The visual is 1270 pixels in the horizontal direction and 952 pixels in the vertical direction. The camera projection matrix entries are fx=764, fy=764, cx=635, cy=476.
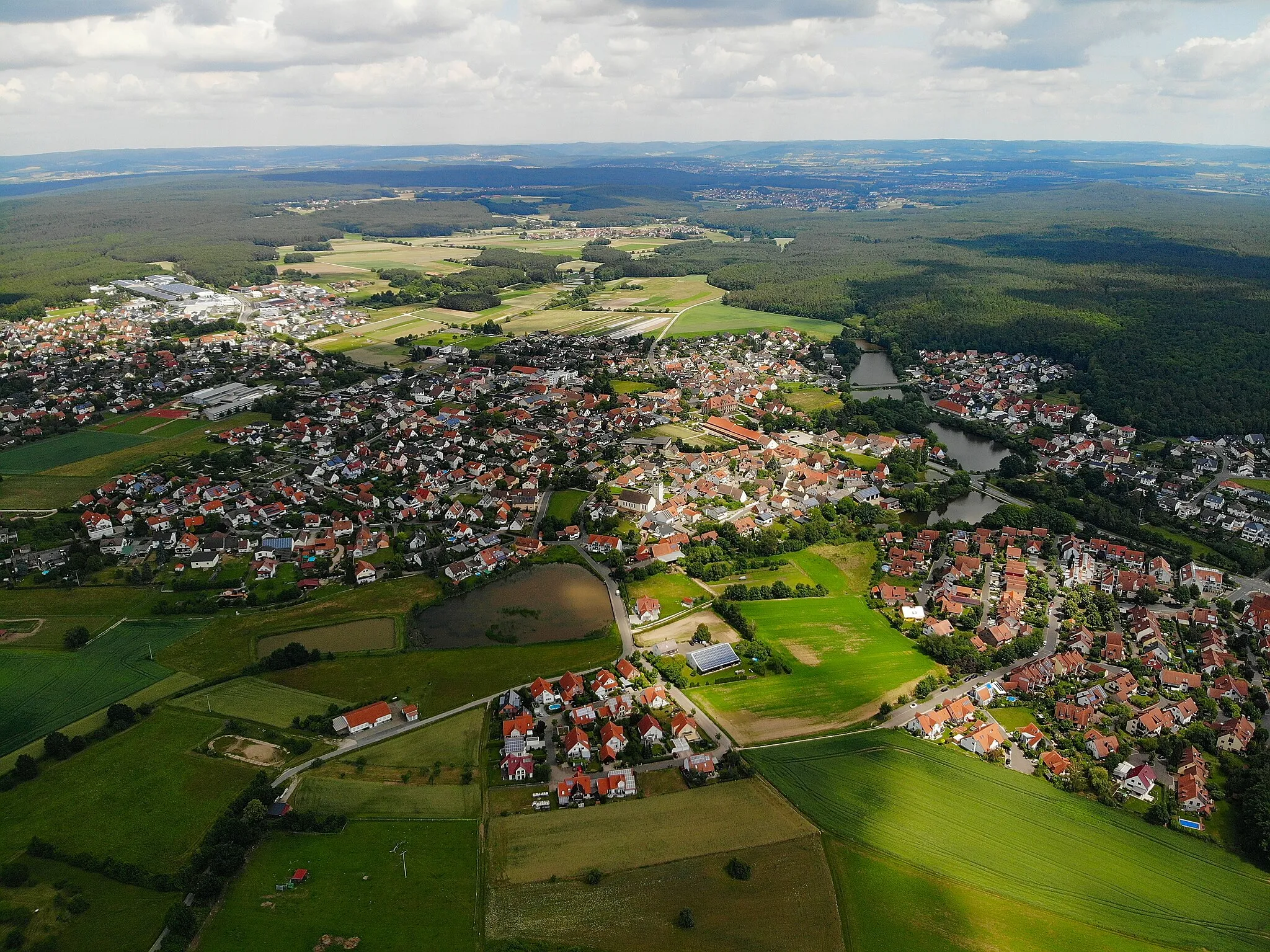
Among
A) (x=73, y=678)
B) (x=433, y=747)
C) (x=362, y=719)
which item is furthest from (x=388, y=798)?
(x=73, y=678)

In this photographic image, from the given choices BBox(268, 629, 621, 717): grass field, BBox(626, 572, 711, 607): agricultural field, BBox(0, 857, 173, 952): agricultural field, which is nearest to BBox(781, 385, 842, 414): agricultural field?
BBox(626, 572, 711, 607): agricultural field

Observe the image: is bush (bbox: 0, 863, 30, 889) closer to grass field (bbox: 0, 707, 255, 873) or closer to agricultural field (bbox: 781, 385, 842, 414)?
grass field (bbox: 0, 707, 255, 873)

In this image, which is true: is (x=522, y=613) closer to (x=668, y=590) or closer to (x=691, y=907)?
(x=668, y=590)

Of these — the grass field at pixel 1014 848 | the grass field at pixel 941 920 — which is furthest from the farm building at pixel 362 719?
the grass field at pixel 941 920

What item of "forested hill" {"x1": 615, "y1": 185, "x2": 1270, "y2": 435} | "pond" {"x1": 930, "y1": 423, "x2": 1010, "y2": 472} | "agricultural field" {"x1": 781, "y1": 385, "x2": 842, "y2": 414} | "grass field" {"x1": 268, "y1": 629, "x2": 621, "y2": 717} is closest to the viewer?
"grass field" {"x1": 268, "y1": 629, "x2": 621, "y2": 717}

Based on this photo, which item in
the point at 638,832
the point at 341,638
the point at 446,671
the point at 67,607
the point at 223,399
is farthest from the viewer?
the point at 223,399
